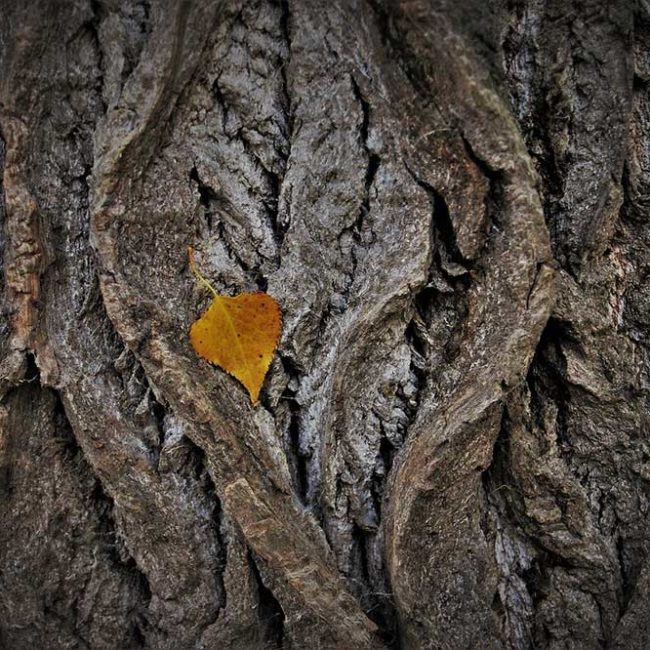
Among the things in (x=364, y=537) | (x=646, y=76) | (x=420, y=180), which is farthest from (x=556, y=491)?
(x=646, y=76)

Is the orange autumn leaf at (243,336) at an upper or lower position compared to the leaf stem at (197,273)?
lower

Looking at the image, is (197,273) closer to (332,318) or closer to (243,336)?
(243,336)

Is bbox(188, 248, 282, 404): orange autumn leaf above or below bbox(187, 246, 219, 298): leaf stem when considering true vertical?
below

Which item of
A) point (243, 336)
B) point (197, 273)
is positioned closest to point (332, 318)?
point (243, 336)

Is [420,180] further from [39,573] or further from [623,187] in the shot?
[39,573]
